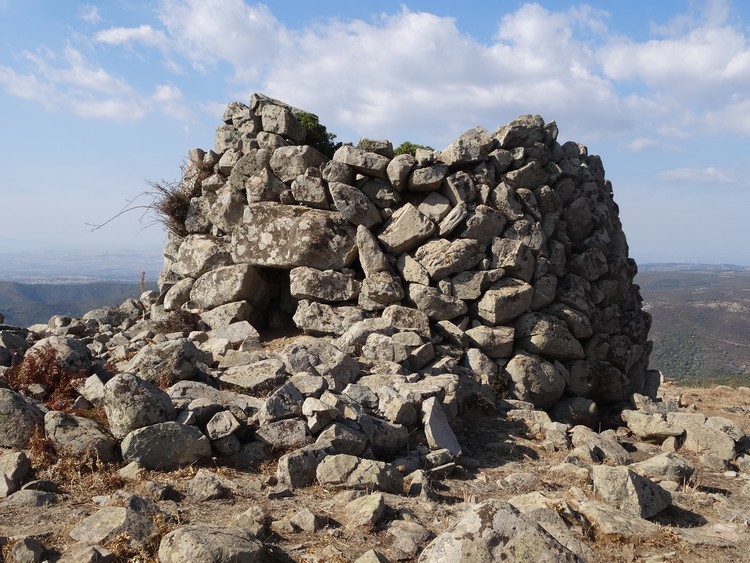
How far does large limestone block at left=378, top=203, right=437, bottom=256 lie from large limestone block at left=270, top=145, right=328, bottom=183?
8.29 ft

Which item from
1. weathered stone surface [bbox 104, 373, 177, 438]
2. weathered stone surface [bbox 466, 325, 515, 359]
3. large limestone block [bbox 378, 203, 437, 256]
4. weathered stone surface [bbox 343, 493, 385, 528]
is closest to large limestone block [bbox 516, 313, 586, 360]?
weathered stone surface [bbox 466, 325, 515, 359]

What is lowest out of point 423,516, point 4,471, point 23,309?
point 23,309

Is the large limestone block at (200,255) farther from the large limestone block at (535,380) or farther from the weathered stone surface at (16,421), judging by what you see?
the weathered stone surface at (16,421)

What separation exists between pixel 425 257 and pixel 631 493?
754cm

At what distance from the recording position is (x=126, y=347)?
13.0 m

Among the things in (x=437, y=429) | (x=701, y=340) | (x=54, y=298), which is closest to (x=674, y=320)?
(x=701, y=340)

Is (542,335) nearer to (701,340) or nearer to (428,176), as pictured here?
(428,176)

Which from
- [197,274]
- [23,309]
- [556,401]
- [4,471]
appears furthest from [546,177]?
[23,309]

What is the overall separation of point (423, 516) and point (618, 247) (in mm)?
12708

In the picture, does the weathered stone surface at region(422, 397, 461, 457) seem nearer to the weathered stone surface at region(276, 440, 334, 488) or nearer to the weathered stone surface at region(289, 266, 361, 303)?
the weathered stone surface at region(276, 440, 334, 488)

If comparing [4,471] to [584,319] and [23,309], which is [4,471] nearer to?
[584,319]

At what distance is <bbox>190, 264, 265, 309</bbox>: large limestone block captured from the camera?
48.1 feet

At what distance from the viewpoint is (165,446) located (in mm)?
7570

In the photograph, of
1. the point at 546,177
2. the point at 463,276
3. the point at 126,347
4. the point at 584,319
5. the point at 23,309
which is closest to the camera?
the point at 126,347
